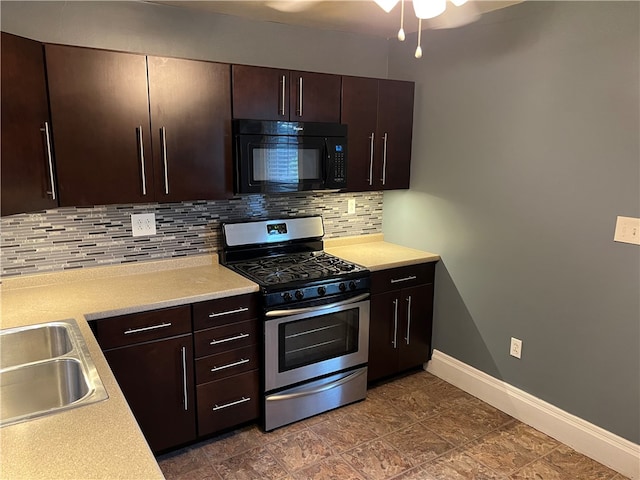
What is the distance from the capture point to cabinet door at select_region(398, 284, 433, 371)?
10.1 ft

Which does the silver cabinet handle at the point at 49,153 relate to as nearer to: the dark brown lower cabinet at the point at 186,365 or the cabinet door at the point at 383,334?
the dark brown lower cabinet at the point at 186,365

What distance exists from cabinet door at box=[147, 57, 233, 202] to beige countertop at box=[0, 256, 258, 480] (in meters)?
0.47

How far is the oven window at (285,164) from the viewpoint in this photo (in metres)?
2.56

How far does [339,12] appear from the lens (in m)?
2.64

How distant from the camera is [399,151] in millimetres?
3148

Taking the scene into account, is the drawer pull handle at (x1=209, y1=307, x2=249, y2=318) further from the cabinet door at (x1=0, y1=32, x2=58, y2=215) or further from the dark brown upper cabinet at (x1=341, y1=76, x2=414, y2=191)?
the dark brown upper cabinet at (x1=341, y1=76, x2=414, y2=191)

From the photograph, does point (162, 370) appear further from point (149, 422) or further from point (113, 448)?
point (113, 448)

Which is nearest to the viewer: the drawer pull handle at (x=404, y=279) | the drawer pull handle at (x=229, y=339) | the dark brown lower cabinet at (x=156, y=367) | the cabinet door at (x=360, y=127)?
the dark brown lower cabinet at (x=156, y=367)

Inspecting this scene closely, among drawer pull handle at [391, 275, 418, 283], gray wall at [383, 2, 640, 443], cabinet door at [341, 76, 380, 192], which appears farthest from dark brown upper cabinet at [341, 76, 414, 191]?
drawer pull handle at [391, 275, 418, 283]

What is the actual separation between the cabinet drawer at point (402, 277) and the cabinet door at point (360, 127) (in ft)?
1.87

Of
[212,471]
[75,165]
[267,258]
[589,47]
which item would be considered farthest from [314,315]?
[589,47]

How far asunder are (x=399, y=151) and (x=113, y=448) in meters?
2.54

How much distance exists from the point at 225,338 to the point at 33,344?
860 mm

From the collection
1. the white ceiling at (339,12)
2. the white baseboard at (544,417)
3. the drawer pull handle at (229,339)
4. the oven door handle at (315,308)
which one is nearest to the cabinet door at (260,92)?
the white ceiling at (339,12)
